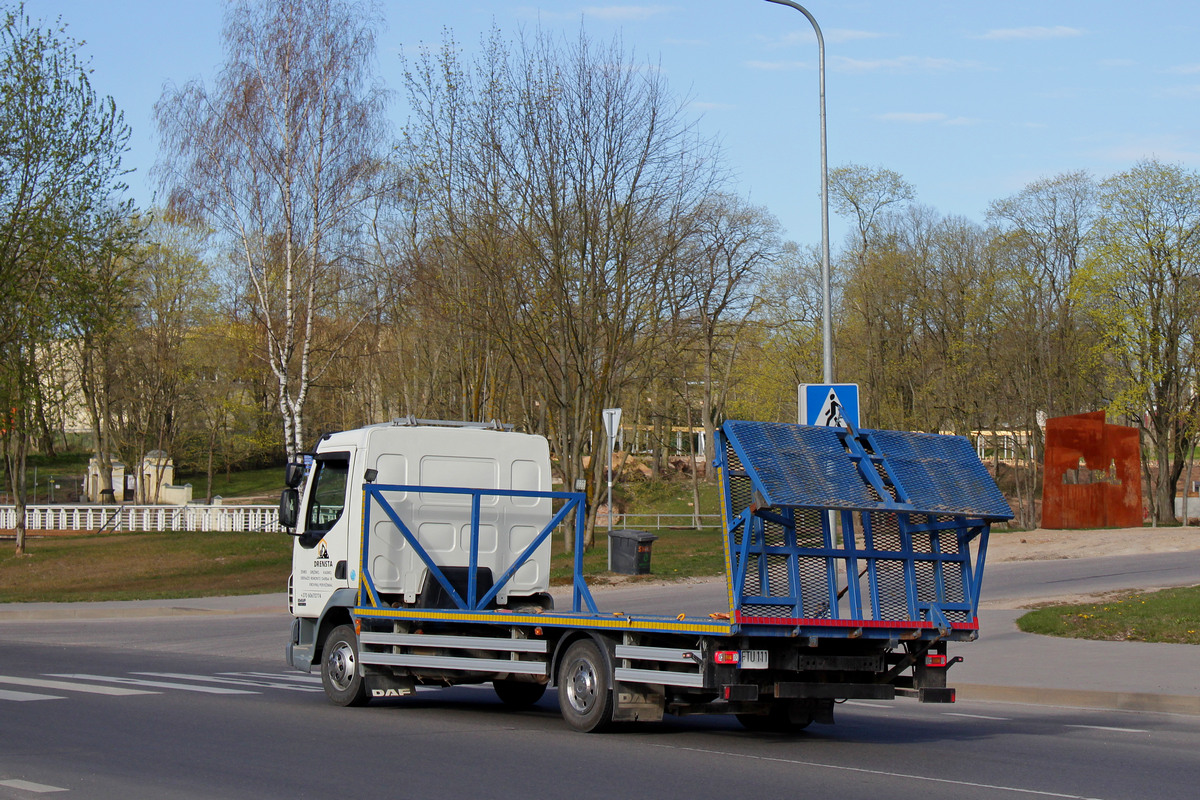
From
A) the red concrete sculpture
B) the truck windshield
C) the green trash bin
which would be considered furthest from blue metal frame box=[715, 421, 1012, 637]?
the red concrete sculpture


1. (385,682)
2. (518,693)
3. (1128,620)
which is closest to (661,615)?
(518,693)

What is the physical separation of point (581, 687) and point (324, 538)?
363 centimetres

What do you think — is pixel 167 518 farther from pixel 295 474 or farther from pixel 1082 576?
pixel 295 474

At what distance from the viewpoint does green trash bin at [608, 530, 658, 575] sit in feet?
88.3

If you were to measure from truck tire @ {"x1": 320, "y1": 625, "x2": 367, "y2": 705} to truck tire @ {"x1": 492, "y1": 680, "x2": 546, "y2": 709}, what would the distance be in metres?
1.38

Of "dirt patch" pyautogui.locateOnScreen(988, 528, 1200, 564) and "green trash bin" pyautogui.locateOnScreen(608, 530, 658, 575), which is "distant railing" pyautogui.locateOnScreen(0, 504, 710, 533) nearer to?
"dirt patch" pyautogui.locateOnScreen(988, 528, 1200, 564)

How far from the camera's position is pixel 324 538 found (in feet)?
39.5

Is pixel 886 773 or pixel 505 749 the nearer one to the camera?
pixel 886 773

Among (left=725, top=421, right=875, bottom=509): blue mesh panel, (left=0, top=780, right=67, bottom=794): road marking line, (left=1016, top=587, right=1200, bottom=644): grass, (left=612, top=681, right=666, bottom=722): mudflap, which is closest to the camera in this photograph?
(left=0, top=780, right=67, bottom=794): road marking line

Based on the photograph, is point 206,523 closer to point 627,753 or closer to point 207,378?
point 207,378

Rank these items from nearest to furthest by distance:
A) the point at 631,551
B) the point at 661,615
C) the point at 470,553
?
the point at 661,615, the point at 470,553, the point at 631,551

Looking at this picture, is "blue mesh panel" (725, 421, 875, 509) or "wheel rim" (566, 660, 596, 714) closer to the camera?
"blue mesh panel" (725, 421, 875, 509)

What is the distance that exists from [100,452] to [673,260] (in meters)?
41.0

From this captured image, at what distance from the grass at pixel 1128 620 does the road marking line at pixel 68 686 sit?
1274cm
